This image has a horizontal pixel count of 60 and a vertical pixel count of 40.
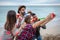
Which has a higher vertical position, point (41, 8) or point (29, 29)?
point (41, 8)

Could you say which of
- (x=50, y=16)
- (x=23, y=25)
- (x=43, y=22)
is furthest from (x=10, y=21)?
(x=50, y=16)

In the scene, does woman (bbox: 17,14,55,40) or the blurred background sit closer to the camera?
woman (bbox: 17,14,55,40)

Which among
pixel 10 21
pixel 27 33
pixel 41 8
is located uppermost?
pixel 41 8

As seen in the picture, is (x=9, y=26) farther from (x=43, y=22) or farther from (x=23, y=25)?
(x=43, y=22)

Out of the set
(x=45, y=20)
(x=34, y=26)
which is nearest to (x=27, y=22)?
(x=34, y=26)

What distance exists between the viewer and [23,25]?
86.4 inches

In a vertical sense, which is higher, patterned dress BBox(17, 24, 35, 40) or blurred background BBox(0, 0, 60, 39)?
blurred background BBox(0, 0, 60, 39)

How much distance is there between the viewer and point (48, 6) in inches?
91.6

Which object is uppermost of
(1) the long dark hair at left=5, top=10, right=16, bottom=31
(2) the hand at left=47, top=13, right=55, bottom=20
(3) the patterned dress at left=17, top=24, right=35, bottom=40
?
(2) the hand at left=47, top=13, right=55, bottom=20

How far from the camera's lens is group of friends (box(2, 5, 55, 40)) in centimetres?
216

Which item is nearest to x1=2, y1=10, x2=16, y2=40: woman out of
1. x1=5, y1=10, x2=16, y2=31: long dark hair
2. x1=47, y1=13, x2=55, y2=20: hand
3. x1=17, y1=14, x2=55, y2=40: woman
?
x1=5, y1=10, x2=16, y2=31: long dark hair

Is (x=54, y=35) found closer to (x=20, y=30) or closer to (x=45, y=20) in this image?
(x=45, y=20)

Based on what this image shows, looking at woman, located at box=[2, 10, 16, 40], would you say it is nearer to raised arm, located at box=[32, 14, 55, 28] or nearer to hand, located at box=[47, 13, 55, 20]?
raised arm, located at box=[32, 14, 55, 28]

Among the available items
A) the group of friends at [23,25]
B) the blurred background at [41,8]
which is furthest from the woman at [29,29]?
the blurred background at [41,8]
